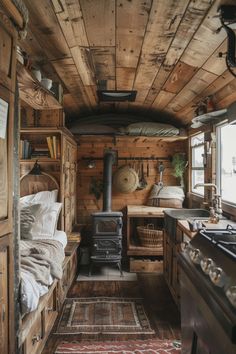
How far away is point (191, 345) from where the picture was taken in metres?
1.63

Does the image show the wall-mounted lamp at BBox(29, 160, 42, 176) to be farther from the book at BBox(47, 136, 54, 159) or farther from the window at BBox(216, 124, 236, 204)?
the window at BBox(216, 124, 236, 204)

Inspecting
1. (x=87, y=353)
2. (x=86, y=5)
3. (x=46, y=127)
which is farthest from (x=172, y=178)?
(x=86, y=5)

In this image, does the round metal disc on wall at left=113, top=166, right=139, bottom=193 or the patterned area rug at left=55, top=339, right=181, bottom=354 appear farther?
the round metal disc on wall at left=113, top=166, right=139, bottom=193

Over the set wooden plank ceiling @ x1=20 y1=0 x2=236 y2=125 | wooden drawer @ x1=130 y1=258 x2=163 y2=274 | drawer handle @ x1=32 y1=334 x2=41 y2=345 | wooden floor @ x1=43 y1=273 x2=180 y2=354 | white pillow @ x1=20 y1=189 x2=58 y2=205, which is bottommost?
wooden floor @ x1=43 y1=273 x2=180 y2=354

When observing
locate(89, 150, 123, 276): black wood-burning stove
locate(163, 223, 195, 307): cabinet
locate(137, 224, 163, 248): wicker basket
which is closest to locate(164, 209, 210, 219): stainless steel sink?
locate(163, 223, 195, 307): cabinet

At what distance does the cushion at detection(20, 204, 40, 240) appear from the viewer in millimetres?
2898

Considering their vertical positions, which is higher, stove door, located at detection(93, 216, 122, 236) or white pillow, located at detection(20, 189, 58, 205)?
white pillow, located at detection(20, 189, 58, 205)

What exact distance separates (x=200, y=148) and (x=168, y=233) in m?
1.45

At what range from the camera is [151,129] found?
14.4 feet

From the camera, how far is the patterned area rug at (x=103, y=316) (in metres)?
2.71

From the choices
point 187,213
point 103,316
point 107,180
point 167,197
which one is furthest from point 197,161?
point 103,316

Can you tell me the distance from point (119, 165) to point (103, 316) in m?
2.61

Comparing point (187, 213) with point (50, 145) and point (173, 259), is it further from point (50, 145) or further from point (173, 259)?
point (50, 145)

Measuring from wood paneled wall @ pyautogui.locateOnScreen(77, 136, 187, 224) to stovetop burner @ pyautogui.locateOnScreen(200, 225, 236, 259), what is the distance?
3065mm
